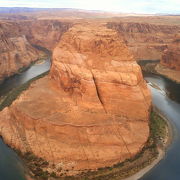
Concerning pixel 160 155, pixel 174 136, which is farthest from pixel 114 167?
pixel 174 136

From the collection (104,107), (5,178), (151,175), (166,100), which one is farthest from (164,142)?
(5,178)

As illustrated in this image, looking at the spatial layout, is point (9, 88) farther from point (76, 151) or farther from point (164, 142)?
point (164, 142)

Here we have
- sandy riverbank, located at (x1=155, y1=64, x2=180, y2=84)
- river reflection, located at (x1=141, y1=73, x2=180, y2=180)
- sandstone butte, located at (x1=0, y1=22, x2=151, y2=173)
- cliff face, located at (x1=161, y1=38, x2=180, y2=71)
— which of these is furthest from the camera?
cliff face, located at (x1=161, y1=38, x2=180, y2=71)

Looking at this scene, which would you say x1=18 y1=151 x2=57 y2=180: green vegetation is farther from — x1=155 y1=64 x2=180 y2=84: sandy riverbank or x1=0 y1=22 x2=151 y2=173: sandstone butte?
x1=155 y1=64 x2=180 y2=84: sandy riverbank

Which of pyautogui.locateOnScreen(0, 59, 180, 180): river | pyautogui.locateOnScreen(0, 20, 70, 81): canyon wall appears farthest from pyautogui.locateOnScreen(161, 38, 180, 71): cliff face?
pyautogui.locateOnScreen(0, 20, 70, 81): canyon wall

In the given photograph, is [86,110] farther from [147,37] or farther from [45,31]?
[45,31]
